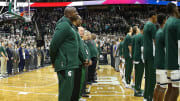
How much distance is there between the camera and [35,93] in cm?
718

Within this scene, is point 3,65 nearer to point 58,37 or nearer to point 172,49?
point 58,37

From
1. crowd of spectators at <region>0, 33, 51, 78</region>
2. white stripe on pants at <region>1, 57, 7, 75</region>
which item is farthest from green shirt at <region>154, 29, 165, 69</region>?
white stripe on pants at <region>1, 57, 7, 75</region>

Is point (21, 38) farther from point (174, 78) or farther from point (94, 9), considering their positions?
point (174, 78)

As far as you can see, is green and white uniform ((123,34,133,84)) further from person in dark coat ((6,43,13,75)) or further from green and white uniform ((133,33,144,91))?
person in dark coat ((6,43,13,75))

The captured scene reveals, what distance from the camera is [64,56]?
12.2 ft

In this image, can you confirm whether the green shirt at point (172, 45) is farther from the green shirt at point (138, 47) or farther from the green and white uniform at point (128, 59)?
the green and white uniform at point (128, 59)

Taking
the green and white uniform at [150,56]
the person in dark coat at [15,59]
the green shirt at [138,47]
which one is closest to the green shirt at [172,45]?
the green and white uniform at [150,56]

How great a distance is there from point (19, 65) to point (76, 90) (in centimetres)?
1080

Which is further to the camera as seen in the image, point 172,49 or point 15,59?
point 15,59

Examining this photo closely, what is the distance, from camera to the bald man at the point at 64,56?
3.67 metres

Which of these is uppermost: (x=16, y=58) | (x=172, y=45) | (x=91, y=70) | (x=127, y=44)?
(x=172, y=45)

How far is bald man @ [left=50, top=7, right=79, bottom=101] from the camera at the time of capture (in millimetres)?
3668

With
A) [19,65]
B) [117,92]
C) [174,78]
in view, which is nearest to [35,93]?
[117,92]

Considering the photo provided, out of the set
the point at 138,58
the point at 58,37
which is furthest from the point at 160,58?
the point at 138,58
